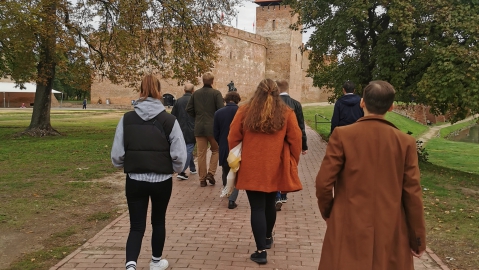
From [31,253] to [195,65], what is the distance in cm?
1407

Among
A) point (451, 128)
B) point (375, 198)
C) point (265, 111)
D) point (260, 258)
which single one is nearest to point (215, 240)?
point (260, 258)

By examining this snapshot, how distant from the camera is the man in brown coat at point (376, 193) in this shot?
9.16 feet

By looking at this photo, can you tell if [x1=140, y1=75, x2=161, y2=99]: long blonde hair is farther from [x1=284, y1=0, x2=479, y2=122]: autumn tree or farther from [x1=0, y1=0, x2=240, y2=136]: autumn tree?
[x1=0, y1=0, x2=240, y2=136]: autumn tree

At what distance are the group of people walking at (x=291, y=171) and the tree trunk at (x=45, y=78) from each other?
12.2 metres

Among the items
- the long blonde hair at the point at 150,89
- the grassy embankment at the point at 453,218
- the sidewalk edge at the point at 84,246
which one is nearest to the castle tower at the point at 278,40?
the grassy embankment at the point at 453,218

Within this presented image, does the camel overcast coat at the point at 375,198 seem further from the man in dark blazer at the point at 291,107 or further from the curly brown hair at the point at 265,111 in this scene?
the man in dark blazer at the point at 291,107

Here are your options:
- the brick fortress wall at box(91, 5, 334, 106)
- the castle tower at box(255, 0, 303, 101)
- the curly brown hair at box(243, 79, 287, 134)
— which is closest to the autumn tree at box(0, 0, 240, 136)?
the curly brown hair at box(243, 79, 287, 134)

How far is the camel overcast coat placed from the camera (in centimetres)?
279

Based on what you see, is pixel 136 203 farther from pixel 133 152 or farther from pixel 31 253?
pixel 31 253

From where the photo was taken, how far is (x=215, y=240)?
5227 millimetres

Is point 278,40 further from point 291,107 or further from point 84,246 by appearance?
point 84,246

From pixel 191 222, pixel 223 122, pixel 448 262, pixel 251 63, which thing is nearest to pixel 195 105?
pixel 223 122

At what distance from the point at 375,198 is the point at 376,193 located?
3 cm

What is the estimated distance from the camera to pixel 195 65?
18500 millimetres
